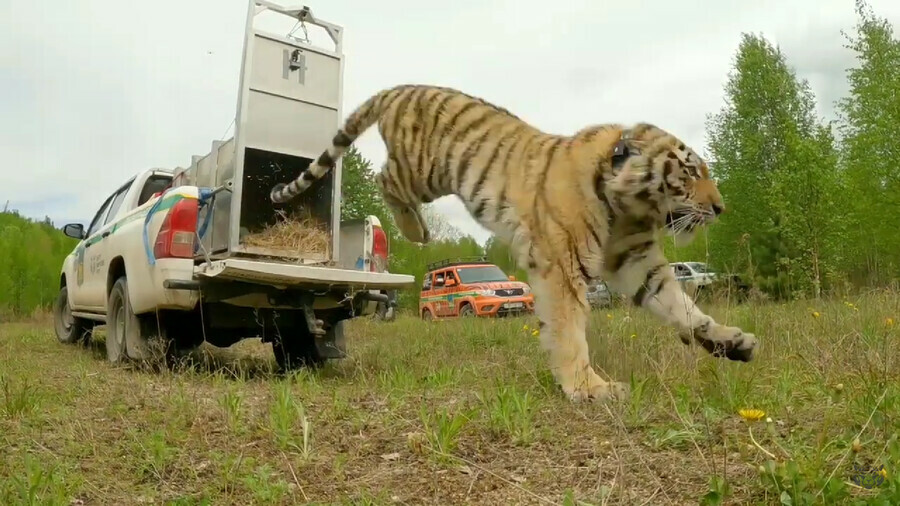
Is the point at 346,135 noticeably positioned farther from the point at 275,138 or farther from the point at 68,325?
the point at 68,325

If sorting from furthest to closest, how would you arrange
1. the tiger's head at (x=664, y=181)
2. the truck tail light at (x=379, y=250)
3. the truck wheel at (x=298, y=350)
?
1. the truck wheel at (x=298, y=350)
2. the truck tail light at (x=379, y=250)
3. the tiger's head at (x=664, y=181)

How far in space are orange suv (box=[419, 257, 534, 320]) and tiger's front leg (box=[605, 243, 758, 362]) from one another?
12317 mm

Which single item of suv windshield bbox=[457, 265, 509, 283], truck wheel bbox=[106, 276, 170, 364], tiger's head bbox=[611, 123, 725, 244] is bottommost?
truck wheel bbox=[106, 276, 170, 364]

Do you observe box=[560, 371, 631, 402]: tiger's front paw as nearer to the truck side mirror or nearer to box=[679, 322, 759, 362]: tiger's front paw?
box=[679, 322, 759, 362]: tiger's front paw

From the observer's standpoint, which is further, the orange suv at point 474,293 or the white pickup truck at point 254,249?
the orange suv at point 474,293

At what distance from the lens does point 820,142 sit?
22.9m

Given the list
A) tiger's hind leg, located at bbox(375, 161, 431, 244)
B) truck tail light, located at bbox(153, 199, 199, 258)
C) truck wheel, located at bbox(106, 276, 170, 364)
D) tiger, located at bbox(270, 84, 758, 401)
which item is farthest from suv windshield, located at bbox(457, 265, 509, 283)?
tiger, located at bbox(270, 84, 758, 401)

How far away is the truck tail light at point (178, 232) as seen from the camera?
16.0 feet

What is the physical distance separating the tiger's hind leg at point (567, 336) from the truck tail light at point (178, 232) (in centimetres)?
268

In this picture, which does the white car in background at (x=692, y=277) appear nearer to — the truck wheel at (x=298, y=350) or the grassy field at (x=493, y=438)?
the grassy field at (x=493, y=438)

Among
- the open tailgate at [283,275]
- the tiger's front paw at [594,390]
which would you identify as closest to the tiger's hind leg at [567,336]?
the tiger's front paw at [594,390]

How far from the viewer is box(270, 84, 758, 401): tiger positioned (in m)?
3.48

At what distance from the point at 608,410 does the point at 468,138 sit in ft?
8.07

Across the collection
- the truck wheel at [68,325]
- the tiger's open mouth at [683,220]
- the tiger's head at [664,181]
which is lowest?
the truck wheel at [68,325]
